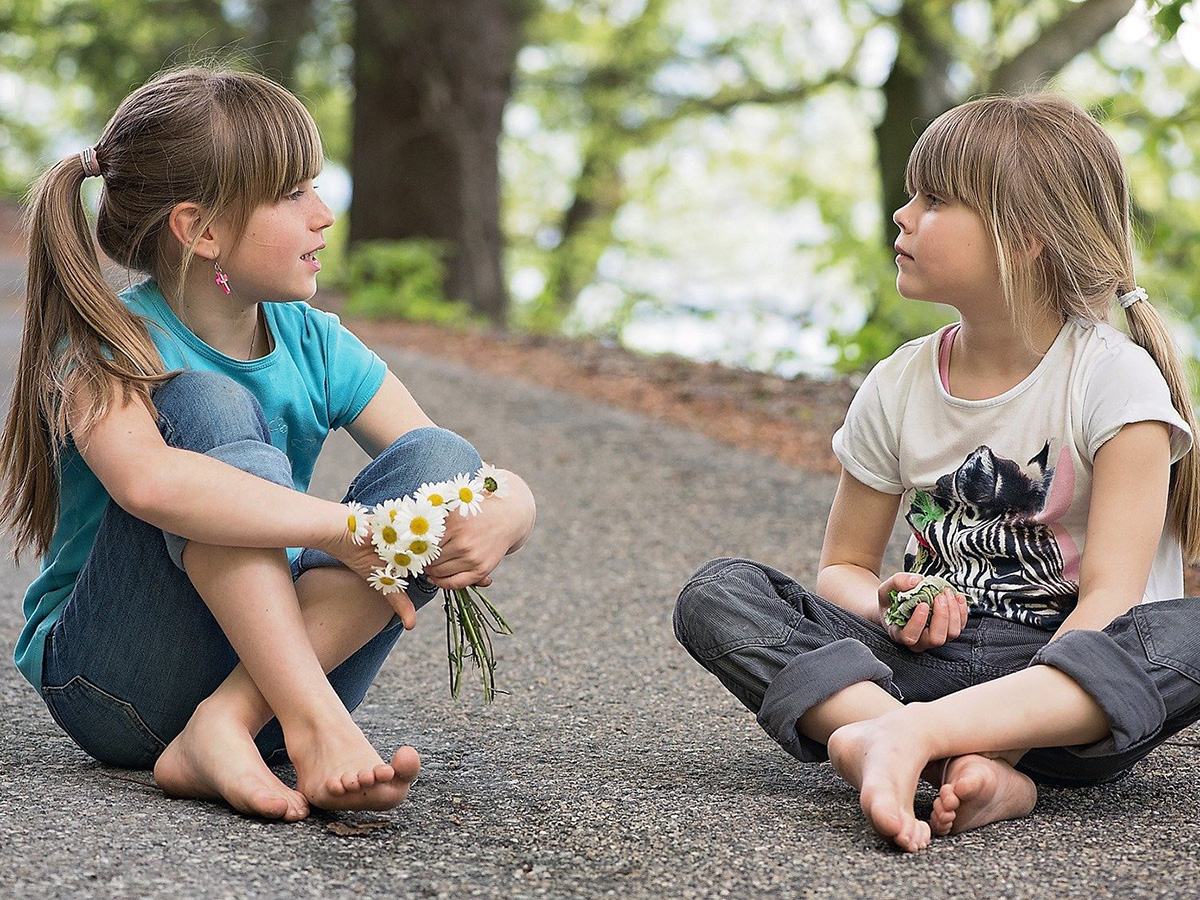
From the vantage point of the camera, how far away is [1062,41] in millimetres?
8719

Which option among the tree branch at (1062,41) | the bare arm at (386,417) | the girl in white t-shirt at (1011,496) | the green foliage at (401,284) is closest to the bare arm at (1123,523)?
the girl in white t-shirt at (1011,496)

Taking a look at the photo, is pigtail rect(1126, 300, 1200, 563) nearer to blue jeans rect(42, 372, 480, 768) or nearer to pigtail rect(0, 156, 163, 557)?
blue jeans rect(42, 372, 480, 768)

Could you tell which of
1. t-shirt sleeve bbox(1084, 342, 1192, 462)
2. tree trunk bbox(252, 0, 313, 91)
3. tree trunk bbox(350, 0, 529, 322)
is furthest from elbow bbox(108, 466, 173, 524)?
tree trunk bbox(252, 0, 313, 91)

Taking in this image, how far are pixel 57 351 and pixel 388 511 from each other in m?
0.54

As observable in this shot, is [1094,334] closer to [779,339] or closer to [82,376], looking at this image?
[82,376]

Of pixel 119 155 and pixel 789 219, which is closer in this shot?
pixel 119 155

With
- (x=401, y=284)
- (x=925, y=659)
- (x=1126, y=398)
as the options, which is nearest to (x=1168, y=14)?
(x=1126, y=398)

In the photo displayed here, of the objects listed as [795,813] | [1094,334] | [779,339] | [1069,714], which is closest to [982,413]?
[1094,334]

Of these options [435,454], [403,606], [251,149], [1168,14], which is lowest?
[403,606]

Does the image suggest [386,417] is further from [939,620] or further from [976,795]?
[976,795]

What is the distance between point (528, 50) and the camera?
12852 mm

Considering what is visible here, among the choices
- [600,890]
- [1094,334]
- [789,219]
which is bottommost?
[600,890]

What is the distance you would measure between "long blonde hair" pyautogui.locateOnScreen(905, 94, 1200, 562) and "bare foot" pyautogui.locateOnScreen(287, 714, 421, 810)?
1110 mm

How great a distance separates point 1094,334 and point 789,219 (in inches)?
635
